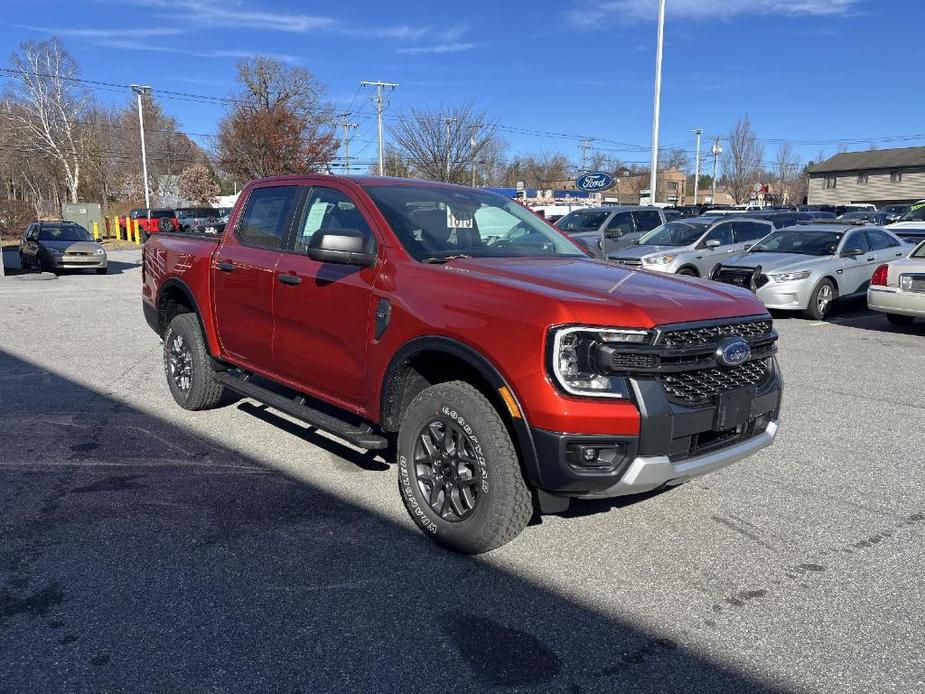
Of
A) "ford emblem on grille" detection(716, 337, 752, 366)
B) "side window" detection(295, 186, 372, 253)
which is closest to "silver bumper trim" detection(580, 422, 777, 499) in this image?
"ford emblem on grille" detection(716, 337, 752, 366)

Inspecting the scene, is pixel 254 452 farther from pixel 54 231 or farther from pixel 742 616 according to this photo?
pixel 54 231

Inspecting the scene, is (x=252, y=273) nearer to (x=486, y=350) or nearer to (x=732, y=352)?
(x=486, y=350)

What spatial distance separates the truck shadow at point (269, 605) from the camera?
2713 mm

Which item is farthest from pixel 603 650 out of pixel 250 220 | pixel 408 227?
pixel 250 220

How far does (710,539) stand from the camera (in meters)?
3.89

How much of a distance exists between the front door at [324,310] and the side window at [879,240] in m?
11.7

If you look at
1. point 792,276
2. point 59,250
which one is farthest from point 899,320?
point 59,250

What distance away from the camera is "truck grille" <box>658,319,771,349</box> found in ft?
10.8

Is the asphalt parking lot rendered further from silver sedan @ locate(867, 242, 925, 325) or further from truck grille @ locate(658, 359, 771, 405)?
silver sedan @ locate(867, 242, 925, 325)

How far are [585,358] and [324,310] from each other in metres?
1.85

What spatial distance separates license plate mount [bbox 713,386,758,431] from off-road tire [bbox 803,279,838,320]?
921cm

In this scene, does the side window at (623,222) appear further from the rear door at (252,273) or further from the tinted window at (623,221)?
the rear door at (252,273)

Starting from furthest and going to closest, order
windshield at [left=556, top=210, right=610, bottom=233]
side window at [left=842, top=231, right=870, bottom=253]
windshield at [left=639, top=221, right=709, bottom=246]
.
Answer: windshield at [left=556, top=210, right=610, bottom=233], windshield at [left=639, top=221, right=709, bottom=246], side window at [left=842, top=231, right=870, bottom=253]

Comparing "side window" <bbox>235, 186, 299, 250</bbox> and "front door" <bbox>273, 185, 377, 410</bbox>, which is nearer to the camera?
"front door" <bbox>273, 185, 377, 410</bbox>
